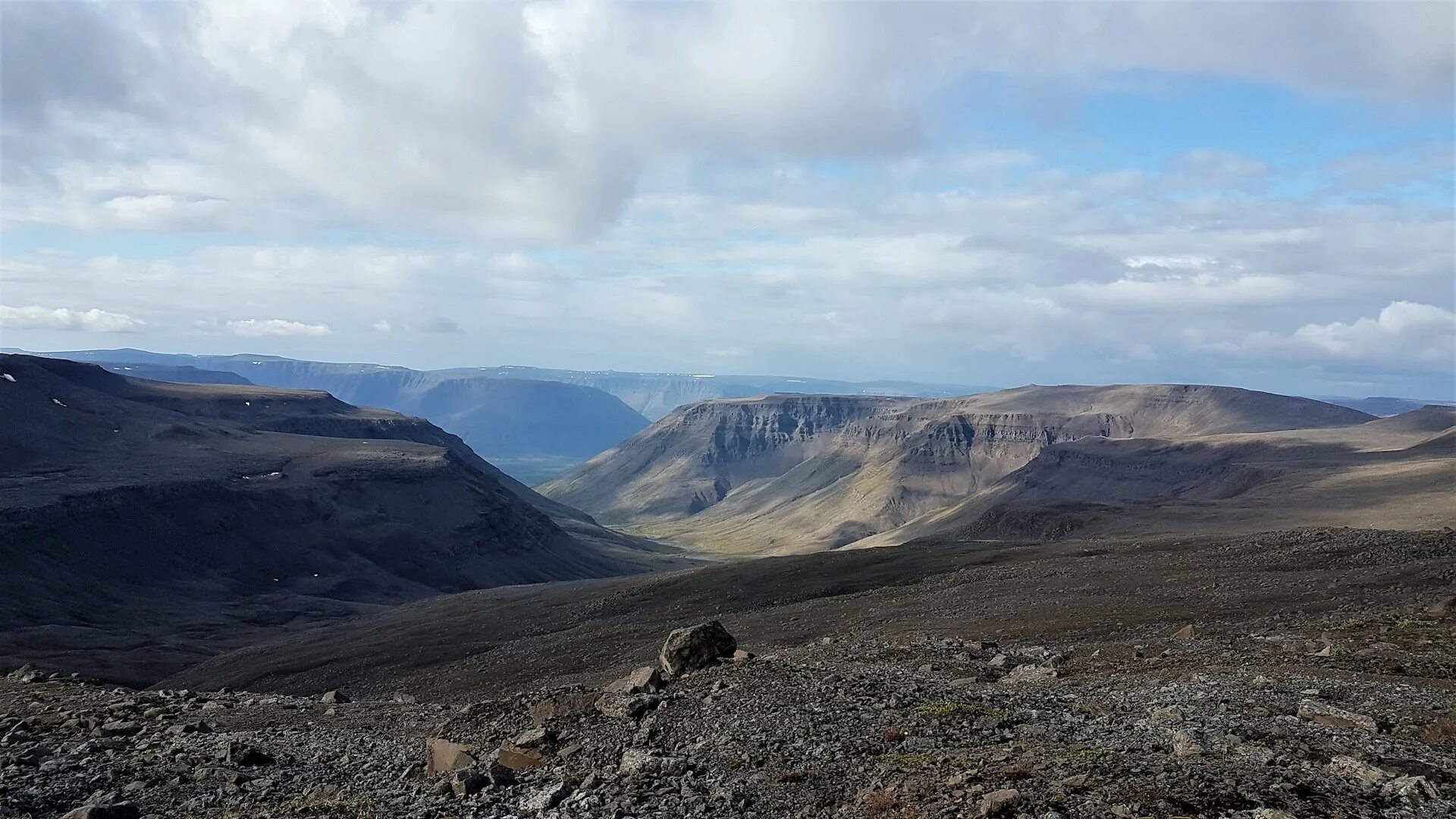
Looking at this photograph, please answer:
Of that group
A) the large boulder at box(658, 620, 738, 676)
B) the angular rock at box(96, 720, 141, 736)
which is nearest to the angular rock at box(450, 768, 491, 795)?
the large boulder at box(658, 620, 738, 676)

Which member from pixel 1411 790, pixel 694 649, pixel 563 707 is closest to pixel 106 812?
pixel 563 707

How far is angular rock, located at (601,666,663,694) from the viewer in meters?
16.0

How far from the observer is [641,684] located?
637 inches

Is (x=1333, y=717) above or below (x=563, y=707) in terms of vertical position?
above

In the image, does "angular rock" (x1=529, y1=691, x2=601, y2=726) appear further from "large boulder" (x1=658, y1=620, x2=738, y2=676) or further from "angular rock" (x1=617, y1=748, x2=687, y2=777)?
"angular rock" (x1=617, y1=748, x2=687, y2=777)

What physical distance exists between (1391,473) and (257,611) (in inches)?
3169

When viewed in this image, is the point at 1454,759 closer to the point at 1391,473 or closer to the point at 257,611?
the point at 257,611

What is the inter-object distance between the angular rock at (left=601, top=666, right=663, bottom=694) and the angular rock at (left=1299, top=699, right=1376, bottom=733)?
9453 mm

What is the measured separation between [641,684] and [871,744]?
5180 mm

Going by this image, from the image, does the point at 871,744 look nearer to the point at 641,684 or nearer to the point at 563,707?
the point at 641,684

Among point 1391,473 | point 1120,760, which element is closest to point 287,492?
point 1120,760

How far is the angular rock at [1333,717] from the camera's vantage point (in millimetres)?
11688

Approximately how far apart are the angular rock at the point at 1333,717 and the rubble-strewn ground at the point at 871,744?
4 centimetres

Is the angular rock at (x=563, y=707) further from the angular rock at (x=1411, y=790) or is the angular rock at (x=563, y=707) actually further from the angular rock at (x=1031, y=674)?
the angular rock at (x=1411, y=790)
